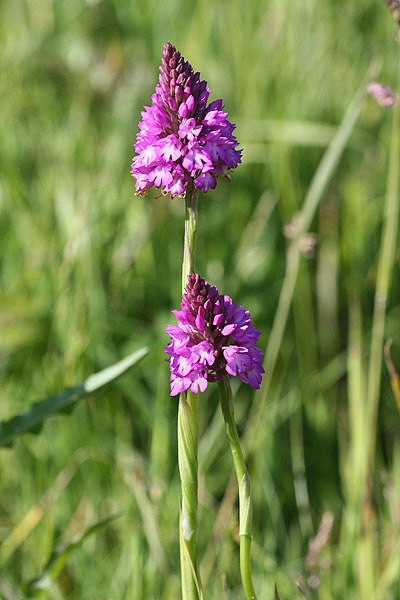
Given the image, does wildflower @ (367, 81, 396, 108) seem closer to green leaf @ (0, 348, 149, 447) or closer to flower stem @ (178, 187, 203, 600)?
Result: flower stem @ (178, 187, 203, 600)

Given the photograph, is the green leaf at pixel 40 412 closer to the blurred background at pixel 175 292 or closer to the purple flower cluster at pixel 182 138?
the blurred background at pixel 175 292

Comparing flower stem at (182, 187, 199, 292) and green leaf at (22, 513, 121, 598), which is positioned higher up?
flower stem at (182, 187, 199, 292)

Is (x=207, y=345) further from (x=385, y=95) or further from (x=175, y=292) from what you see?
(x=175, y=292)

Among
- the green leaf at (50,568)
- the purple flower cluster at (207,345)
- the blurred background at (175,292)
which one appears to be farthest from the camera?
the blurred background at (175,292)

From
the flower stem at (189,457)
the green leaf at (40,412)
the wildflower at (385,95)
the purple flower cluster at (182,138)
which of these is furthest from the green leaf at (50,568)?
the wildflower at (385,95)

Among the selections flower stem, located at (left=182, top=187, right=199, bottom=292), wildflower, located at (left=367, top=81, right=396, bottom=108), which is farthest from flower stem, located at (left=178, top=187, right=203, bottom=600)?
wildflower, located at (left=367, top=81, right=396, bottom=108)

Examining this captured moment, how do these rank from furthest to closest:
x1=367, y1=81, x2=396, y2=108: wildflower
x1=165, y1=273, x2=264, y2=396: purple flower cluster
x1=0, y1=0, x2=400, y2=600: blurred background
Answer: x1=0, y1=0, x2=400, y2=600: blurred background < x1=367, y1=81, x2=396, y2=108: wildflower < x1=165, y1=273, x2=264, y2=396: purple flower cluster

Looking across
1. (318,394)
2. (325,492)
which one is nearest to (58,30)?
(318,394)
